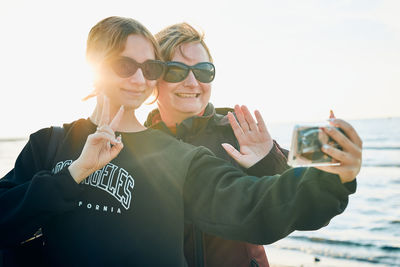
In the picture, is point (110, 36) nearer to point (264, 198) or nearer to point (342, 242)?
point (264, 198)

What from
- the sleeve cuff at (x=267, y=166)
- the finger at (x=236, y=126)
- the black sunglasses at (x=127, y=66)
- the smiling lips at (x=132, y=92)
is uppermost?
the black sunglasses at (x=127, y=66)

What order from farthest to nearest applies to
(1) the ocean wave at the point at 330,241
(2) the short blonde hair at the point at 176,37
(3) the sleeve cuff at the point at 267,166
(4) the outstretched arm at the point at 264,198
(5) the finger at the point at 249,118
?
(1) the ocean wave at the point at 330,241
(2) the short blonde hair at the point at 176,37
(5) the finger at the point at 249,118
(3) the sleeve cuff at the point at 267,166
(4) the outstretched arm at the point at 264,198

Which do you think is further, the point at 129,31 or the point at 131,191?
the point at 129,31

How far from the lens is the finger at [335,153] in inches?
55.9

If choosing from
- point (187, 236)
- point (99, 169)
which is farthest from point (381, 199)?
point (99, 169)

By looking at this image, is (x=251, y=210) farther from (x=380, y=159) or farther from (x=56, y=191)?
(x=380, y=159)

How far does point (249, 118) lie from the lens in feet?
8.20

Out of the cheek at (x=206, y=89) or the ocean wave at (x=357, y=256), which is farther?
the ocean wave at (x=357, y=256)

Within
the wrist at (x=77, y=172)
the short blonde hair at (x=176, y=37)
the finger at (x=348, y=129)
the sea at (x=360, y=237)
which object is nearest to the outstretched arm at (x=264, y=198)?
the finger at (x=348, y=129)

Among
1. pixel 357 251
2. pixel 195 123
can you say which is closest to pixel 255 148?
pixel 195 123

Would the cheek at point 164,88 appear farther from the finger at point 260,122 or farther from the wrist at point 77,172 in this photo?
the wrist at point 77,172

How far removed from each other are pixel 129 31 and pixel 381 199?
40.8 ft

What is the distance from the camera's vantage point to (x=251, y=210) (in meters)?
1.78

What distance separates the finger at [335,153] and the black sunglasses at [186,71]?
171 cm
